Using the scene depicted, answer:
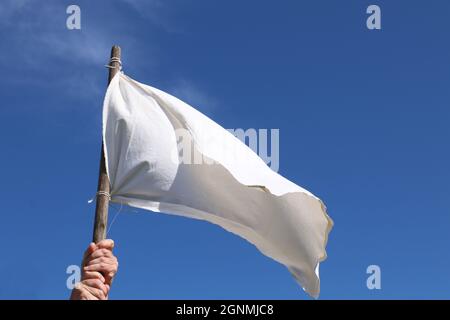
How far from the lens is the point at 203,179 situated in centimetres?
1059

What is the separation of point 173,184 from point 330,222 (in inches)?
88.1

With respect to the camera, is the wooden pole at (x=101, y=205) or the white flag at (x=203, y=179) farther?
the white flag at (x=203, y=179)

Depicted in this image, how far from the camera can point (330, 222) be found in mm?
10914

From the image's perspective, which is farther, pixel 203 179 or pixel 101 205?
pixel 203 179

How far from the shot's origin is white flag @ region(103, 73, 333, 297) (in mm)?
10109

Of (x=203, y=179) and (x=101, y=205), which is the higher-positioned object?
(x=203, y=179)

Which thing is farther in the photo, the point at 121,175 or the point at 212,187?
the point at 212,187

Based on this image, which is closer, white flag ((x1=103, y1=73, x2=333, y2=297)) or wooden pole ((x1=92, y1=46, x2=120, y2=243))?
wooden pole ((x1=92, y1=46, x2=120, y2=243))

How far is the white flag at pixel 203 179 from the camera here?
1011 cm
